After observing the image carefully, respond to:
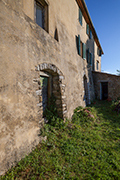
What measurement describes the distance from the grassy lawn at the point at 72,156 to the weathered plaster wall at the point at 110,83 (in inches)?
248

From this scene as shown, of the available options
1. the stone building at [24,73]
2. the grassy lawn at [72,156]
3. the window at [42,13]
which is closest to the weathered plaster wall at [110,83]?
the grassy lawn at [72,156]

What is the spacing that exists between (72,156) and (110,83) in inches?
367

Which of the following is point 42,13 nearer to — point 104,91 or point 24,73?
point 24,73

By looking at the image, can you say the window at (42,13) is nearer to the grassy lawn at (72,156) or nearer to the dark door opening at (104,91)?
the grassy lawn at (72,156)

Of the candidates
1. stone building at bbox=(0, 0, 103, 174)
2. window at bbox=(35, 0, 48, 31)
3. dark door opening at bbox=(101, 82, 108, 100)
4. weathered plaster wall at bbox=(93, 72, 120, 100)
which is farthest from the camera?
dark door opening at bbox=(101, 82, 108, 100)

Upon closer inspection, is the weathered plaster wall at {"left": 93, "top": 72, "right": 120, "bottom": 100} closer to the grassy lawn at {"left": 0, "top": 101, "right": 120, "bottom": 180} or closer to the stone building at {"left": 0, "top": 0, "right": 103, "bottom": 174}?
the grassy lawn at {"left": 0, "top": 101, "right": 120, "bottom": 180}

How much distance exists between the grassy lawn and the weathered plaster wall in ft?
20.7

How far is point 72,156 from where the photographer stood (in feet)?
10.1

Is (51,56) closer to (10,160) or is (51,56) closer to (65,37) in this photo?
(65,37)

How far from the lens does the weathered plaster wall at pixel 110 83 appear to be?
33.3ft

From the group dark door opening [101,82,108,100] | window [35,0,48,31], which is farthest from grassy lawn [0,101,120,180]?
dark door opening [101,82,108,100]

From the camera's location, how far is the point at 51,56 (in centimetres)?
427

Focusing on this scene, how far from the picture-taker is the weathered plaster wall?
33.3ft

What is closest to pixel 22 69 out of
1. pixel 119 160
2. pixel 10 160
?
pixel 10 160
